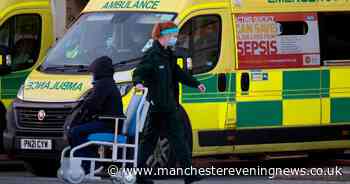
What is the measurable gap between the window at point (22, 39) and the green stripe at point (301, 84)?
3.76 m

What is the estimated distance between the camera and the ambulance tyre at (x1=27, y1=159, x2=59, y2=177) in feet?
40.0

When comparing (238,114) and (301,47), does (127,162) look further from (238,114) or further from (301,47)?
(301,47)

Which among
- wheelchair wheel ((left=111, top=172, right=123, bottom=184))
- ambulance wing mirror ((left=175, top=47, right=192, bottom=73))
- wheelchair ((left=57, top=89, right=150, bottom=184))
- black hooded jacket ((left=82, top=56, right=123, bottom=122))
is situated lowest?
wheelchair wheel ((left=111, top=172, right=123, bottom=184))

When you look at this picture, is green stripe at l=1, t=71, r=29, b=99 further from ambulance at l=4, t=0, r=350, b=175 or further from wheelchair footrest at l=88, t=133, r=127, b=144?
wheelchair footrest at l=88, t=133, r=127, b=144

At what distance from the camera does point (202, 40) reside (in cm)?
1205

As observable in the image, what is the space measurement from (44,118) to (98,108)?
2.17 m

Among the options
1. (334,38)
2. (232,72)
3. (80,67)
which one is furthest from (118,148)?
(334,38)

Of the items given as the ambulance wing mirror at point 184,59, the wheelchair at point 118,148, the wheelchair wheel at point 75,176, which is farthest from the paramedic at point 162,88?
the ambulance wing mirror at point 184,59

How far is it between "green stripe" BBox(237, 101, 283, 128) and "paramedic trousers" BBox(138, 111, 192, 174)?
237 centimetres

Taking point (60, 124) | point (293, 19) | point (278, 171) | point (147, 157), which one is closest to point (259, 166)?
point (278, 171)

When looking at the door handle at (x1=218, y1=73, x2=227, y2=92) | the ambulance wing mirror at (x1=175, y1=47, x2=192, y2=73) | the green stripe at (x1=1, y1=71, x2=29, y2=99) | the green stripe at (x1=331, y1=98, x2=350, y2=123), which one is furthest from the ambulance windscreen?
the green stripe at (x1=331, y1=98, x2=350, y2=123)

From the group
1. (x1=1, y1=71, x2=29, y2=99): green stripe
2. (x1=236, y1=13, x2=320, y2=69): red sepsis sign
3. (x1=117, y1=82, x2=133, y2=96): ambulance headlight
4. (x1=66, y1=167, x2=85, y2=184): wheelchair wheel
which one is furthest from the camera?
(x1=1, y1=71, x2=29, y2=99): green stripe

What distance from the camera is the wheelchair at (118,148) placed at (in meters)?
9.42

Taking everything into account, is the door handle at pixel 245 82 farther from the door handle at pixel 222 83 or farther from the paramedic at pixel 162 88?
the paramedic at pixel 162 88
